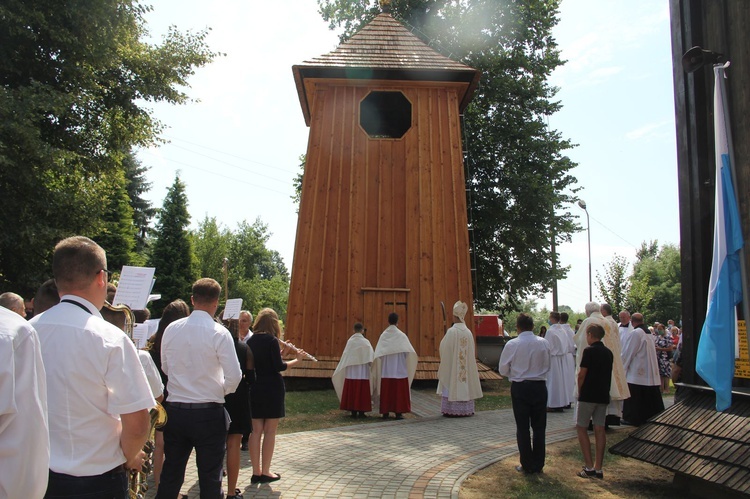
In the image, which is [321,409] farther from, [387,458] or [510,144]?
[510,144]

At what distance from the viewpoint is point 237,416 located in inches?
245

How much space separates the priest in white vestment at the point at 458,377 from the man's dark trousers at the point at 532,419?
14.3ft

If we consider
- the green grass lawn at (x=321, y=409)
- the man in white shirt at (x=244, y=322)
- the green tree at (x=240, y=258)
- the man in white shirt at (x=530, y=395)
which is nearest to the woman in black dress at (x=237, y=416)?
the man in white shirt at (x=244, y=322)

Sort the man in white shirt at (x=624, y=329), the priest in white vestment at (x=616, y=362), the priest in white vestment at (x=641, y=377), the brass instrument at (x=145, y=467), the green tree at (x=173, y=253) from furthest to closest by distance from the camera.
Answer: the green tree at (x=173, y=253), the man in white shirt at (x=624, y=329), the priest in white vestment at (x=641, y=377), the priest in white vestment at (x=616, y=362), the brass instrument at (x=145, y=467)

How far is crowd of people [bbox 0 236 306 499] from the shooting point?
1988 mm

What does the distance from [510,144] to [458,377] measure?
559 inches

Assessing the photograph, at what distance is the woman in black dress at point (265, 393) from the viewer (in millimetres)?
6762

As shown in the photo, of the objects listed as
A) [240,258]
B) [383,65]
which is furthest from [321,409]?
[240,258]

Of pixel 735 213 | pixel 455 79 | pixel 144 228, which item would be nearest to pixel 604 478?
pixel 735 213

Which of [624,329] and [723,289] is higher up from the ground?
[723,289]

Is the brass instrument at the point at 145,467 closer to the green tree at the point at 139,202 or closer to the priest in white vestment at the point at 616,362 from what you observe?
the priest in white vestment at the point at 616,362

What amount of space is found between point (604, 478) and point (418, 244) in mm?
9967

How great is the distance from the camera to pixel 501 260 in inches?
974

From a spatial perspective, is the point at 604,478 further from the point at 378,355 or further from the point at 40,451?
the point at 40,451
